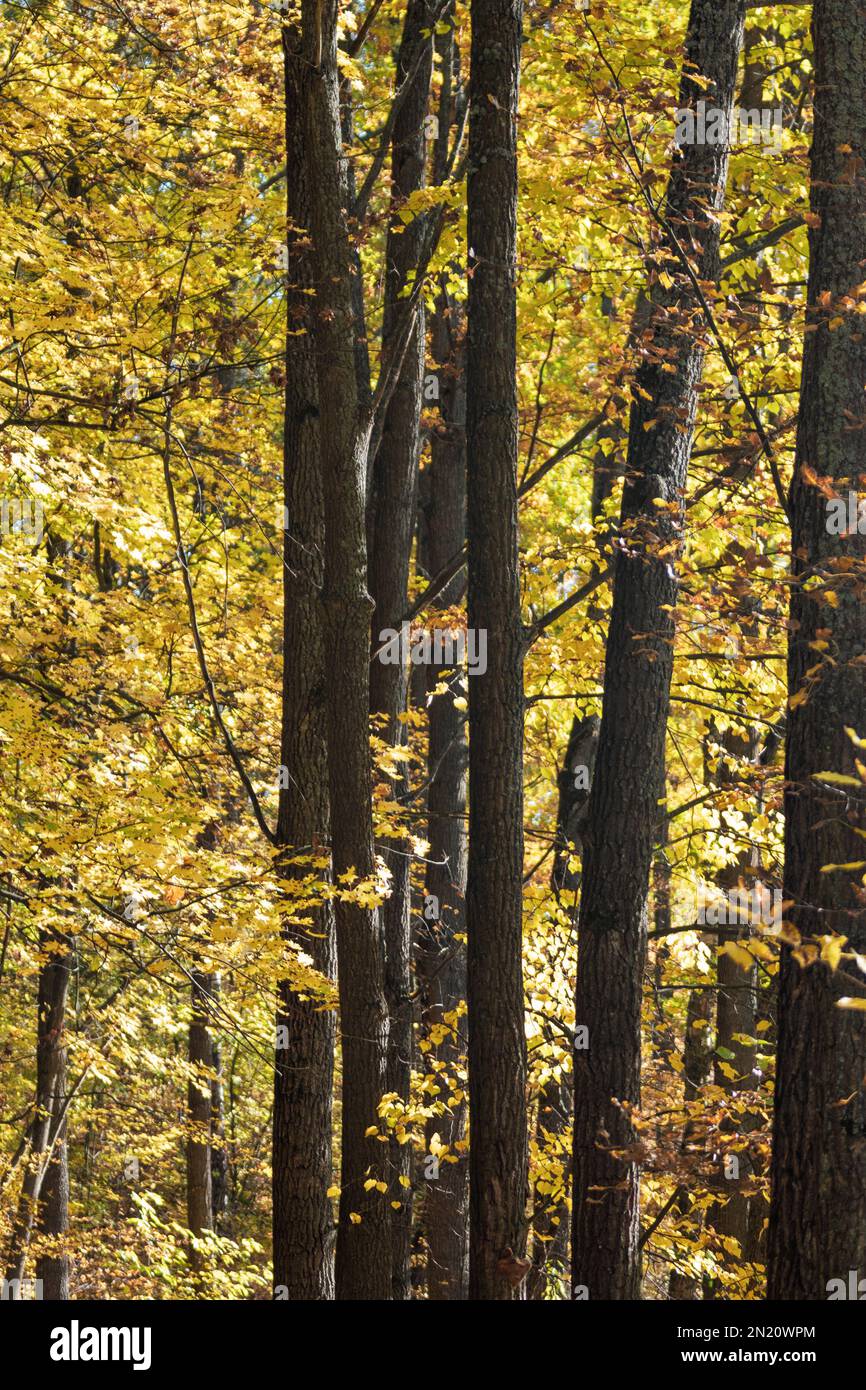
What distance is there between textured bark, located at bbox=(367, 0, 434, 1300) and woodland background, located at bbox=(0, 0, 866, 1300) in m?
0.03

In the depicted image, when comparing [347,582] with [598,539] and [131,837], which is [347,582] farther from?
[598,539]

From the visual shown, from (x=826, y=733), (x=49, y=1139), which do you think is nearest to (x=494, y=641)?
(x=826, y=733)

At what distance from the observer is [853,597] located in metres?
4.63

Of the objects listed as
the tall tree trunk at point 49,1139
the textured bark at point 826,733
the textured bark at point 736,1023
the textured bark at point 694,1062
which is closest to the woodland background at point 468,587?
the textured bark at point 826,733

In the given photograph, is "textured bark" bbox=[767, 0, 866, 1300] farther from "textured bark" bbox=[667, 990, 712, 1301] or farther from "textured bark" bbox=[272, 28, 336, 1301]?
"textured bark" bbox=[667, 990, 712, 1301]

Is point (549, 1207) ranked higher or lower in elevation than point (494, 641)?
lower

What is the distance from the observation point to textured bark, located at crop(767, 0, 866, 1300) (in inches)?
167

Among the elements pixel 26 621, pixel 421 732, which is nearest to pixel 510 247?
pixel 26 621

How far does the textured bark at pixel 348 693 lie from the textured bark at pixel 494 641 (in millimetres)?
899

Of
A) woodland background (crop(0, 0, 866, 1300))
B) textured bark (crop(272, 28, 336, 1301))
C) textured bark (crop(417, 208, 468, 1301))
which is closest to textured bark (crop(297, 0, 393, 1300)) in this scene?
woodland background (crop(0, 0, 866, 1300))

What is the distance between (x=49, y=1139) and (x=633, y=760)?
8.40 meters

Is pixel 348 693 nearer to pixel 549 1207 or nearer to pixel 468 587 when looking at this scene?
pixel 468 587

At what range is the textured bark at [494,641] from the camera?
636cm

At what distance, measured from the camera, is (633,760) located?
677cm
